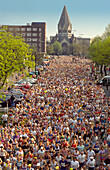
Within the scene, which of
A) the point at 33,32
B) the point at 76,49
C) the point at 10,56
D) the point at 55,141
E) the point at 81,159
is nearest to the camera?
the point at 81,159

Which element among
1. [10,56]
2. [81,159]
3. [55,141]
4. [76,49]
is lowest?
[81,159]

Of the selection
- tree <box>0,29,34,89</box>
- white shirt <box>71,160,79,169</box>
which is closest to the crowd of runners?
white shirt <box>71,160,79,169</box>

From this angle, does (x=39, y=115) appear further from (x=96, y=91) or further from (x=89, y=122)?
(x=96, y=91)

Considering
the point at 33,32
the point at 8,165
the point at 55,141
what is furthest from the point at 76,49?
the point at 8,165

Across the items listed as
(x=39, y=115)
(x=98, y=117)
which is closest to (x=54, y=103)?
(x=39, y=115)

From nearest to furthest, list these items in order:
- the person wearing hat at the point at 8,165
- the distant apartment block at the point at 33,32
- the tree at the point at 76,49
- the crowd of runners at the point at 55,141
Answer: the person wearing hat at the point at 8,165 < the crowd of runners at the point at 55,141 < the distant apartment block at the point at 33,32 < the tree at the point at 76,49

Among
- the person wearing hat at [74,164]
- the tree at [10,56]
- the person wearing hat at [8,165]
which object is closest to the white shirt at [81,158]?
the person wearing hat at [74,164]

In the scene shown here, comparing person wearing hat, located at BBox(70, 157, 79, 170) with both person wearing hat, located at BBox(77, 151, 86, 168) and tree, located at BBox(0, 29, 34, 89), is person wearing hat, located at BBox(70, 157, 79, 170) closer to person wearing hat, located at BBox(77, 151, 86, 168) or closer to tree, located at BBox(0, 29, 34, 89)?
person wearing hat, located at BBox(77, 151, 86, 168)

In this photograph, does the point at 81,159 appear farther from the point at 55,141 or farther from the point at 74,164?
the point at 55,141

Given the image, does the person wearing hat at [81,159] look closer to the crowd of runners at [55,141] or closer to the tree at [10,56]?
the crowd of runners at [55,141]

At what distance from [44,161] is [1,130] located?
5.82m

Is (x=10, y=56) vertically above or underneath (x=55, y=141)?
A: above

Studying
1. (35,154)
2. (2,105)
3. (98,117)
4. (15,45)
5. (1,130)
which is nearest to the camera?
(35,154)

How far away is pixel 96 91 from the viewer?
3288cm
